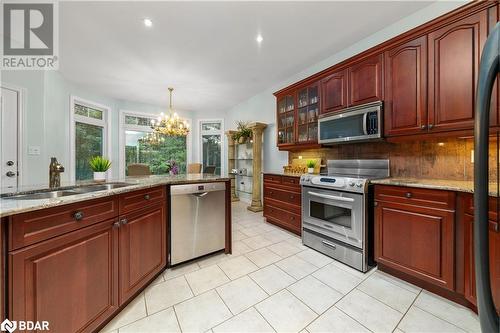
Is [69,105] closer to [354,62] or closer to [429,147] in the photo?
[354,62]

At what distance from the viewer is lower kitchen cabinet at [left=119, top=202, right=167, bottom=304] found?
1401mm

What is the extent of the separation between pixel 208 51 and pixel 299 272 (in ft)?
10.1

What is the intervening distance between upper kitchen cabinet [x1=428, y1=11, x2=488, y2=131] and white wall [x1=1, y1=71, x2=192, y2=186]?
4.29 meters

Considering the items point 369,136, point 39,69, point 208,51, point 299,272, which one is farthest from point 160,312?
point 39,69

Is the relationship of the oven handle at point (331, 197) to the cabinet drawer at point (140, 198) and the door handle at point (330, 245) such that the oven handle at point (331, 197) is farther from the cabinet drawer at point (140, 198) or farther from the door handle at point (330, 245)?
the cabinet drawer at point (140, 198)

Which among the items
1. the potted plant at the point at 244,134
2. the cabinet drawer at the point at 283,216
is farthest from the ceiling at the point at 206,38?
the cabinet drawer at the point at 283,216

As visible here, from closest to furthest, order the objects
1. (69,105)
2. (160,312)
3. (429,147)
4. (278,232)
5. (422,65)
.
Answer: (160,312)
(422,65)
(429,147)
(278,232)
(69,105)

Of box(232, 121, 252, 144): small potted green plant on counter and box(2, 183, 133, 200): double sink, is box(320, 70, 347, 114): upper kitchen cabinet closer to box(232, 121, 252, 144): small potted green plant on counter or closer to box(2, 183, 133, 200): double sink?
box(232, 121, 252, 144): small potted green plant on counter

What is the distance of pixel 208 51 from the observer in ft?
9.23

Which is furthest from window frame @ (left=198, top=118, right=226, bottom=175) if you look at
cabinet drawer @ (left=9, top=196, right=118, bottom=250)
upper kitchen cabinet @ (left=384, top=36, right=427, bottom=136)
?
cabinet drawer @ (left=9, top=196, right=118, bottom=250)

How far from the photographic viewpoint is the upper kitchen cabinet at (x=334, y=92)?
2.50 m

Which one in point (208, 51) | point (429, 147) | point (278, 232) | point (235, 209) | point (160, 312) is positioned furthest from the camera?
point (235, 209)

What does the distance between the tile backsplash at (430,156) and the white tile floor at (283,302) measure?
3.76 ft

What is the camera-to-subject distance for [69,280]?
105 cm
